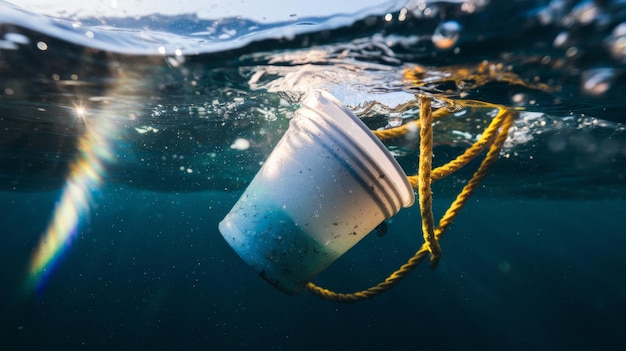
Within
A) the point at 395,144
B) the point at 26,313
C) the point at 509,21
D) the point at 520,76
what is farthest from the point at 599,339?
the point at 26,313

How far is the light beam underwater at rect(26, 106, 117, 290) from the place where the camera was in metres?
11.1

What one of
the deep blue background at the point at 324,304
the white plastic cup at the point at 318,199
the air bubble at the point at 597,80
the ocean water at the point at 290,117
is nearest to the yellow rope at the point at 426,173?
the white plastic cup at the point at 318,199

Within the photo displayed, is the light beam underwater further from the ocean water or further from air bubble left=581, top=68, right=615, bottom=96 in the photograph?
air bubble left=581, top=68, right=615, bottom=96

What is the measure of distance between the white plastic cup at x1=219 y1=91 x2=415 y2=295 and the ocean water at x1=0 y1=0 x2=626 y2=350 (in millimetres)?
1808

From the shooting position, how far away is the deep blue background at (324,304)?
71.2 feet

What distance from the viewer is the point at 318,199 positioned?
8.10ft

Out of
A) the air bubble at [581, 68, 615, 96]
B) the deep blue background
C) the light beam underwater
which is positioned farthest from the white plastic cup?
the deep blue background

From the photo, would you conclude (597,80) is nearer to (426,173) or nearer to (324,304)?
(426,173)

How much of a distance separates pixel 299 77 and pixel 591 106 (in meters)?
6.04

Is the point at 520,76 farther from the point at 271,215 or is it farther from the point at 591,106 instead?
the point at 271,215

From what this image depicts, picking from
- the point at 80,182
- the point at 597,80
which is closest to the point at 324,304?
the point at 80,182

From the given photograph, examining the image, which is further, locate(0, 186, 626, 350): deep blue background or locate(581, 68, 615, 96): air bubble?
locate(0, 186, 626, 350): deep blue background

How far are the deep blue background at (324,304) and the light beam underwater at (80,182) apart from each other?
1834mm

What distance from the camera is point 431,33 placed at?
3.80 m
